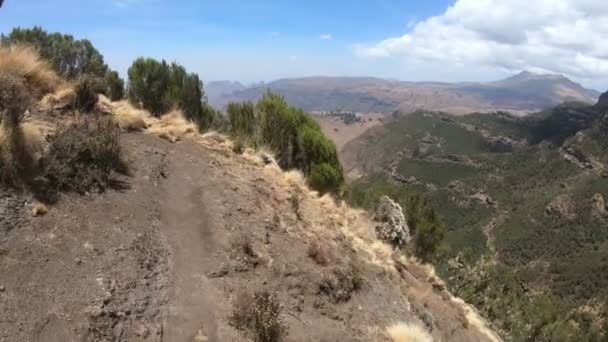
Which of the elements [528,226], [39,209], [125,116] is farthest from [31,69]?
[528,226]

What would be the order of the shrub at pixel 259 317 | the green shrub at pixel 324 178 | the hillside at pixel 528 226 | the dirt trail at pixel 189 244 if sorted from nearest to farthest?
the dirt trail at pixel 189 244 < the shrub at pixel 259 317 < the green shrub at pixel 324 178 < the hillside at pixel 528 226

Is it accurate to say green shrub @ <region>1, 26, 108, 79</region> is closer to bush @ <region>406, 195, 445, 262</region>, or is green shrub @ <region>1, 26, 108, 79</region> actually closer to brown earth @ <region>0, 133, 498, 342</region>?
brown earth @ <region>0, 133, 498, 342</region>

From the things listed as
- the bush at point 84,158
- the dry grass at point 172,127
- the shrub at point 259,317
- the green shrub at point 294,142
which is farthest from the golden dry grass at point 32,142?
the green shrub at point 294,142

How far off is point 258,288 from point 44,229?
134 inches

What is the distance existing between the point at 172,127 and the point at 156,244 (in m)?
5.60

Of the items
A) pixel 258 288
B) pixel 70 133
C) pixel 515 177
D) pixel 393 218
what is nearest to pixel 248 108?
pixel 393 218

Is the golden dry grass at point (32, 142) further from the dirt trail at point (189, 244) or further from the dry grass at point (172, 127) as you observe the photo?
the dry grass at point (172, 127)

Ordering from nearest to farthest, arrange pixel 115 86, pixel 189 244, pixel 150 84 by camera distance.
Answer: pixel 189 244, pixel 115 86, pixel 150 84

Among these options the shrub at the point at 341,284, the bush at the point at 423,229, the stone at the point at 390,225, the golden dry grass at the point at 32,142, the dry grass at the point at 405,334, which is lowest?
the bush at the point at 423,229

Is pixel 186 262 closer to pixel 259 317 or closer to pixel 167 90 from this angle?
pixel 259 317

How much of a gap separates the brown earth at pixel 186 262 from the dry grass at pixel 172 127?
0.42 meters

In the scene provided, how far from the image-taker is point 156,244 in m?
8.52

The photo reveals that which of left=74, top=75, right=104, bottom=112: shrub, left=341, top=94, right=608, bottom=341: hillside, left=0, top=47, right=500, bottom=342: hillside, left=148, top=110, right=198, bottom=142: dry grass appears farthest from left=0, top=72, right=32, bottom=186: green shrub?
left=341, top=94, right=608, bottom=341: hillside

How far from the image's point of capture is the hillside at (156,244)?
6.95 meters
